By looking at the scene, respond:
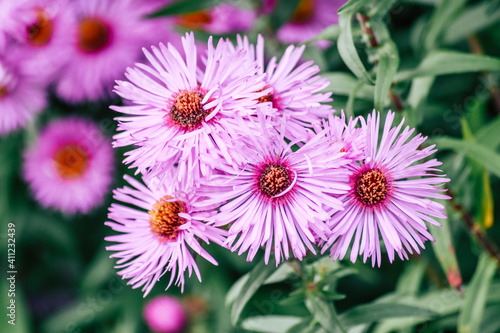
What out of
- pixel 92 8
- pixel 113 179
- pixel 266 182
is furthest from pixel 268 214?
pixel 92 8

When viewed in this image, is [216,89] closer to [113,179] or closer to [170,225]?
[170,225]

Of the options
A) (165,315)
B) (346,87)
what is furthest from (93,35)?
(346,87)

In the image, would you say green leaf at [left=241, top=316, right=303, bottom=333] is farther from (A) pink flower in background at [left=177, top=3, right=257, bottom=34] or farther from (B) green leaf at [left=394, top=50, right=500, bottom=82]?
(A) pink flower in background at [left=177, top=3, right=257, bottom=34]

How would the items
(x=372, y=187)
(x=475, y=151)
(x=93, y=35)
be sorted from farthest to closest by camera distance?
(x=93, y=35) < (x=475, y=151) < (x=372, y=187)

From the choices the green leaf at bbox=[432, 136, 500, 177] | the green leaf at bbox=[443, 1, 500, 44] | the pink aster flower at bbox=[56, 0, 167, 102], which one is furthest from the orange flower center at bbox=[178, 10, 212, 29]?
the green leaf at bbox=[432, 136, 500, 177]

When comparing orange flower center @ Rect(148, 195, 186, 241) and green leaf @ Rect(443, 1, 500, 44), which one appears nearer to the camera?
orange flower center @ Rect(148, 195, 186, 241)

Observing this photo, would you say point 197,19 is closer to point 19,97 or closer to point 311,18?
point 311,18
